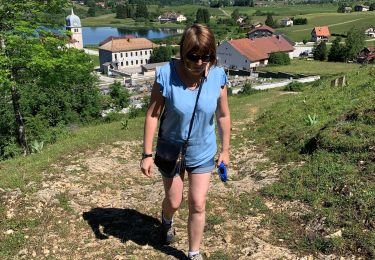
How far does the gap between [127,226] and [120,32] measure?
13935 cm

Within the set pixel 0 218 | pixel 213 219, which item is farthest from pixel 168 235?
pixel 0 218

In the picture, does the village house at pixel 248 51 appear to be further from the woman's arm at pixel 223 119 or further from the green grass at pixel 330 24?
the woman's arm at pixel 223 119

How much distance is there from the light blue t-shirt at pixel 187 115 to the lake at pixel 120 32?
401 ft

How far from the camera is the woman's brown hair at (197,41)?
308cm

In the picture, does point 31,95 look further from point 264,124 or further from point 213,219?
point 213,219

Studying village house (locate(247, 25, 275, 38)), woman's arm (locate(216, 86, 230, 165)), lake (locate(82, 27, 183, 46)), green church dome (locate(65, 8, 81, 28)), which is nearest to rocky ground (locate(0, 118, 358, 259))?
woman's arm (locate(216, 86, 230, 165))

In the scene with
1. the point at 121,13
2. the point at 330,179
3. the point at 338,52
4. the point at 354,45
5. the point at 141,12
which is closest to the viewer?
the point at 330,179

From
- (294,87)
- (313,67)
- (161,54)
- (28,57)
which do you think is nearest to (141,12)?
(161,54)

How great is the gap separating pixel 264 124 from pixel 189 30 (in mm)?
7191

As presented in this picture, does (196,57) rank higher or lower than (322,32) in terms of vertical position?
higher

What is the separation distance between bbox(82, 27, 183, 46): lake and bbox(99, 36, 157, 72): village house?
38.7 m

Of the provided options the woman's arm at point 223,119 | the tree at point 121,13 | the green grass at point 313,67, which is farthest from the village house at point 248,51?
the tree at point 121,13

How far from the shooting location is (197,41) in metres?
3.07

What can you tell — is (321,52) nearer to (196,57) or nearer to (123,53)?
(123,53)
